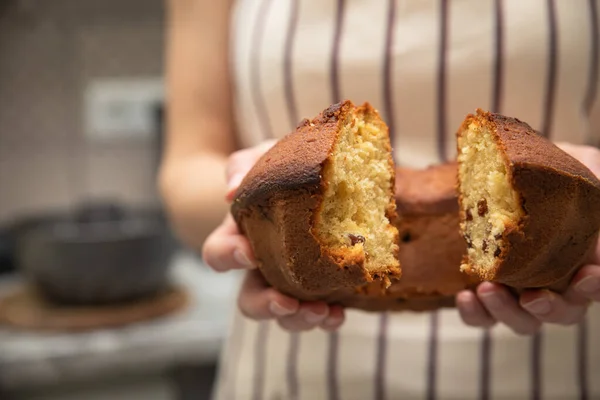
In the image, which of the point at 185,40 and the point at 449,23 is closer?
the point at 449,23

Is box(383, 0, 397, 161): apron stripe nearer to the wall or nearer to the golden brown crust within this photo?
the golden brown crust

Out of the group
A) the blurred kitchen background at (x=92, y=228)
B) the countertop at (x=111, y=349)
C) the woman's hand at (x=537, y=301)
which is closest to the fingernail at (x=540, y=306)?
the woman's hand at (x=537, y=301)

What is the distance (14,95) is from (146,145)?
0.37m

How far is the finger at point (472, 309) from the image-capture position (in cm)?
56

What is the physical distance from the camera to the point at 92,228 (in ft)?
4.99

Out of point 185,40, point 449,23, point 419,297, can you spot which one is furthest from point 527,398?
point 185,40

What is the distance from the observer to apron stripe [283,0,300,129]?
778 mm

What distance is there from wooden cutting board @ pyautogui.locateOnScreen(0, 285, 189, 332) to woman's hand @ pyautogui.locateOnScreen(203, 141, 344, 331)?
0.79m

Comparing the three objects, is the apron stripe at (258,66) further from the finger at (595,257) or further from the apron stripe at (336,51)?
the finger at (595,257)

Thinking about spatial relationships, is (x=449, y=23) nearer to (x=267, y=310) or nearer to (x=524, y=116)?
(x=524, y=116)

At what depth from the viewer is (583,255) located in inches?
19.9

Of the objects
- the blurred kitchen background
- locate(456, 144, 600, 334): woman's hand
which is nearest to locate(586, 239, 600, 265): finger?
locate(456, 144, 600, 334): woman's hand

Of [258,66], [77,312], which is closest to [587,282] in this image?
[258,66]

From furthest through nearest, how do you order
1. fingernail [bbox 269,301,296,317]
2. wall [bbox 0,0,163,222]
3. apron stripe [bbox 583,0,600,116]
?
1. wall [bbox 0,0,163,222]
2. apron stripe [bbox 583,0,600,116]
3. fingernail [bbox 269,301,296,317]
